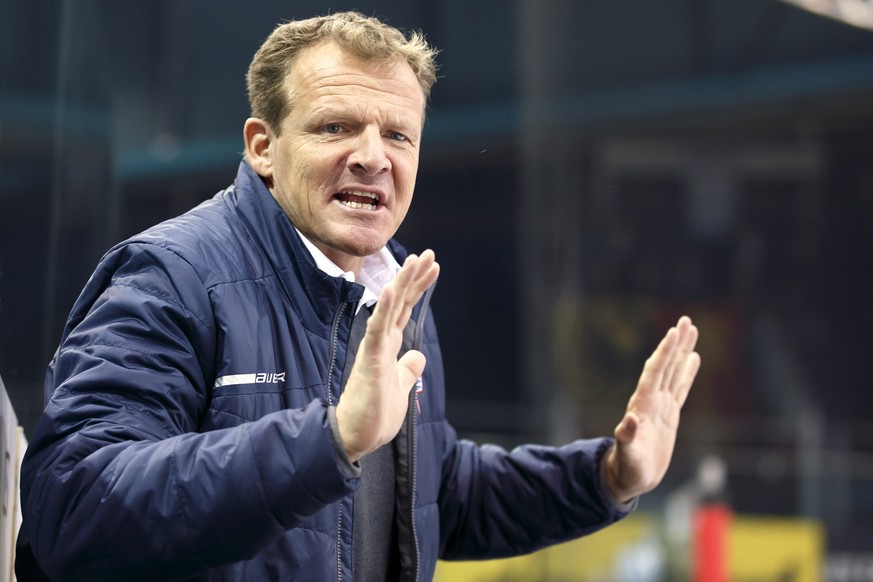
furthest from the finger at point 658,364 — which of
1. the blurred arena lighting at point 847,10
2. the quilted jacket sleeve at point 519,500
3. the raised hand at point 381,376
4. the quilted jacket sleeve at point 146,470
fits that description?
the blurred arena lighting at point 847,10

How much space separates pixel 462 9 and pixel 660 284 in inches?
178

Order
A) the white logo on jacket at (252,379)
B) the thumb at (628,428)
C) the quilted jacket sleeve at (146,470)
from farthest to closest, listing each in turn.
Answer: the thumb at (628,428)
the white logo on jacket at (252,379)
the quilted jacket sleeve at (146,470)

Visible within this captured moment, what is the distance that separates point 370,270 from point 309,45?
342 mm

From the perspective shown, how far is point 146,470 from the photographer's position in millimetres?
1222

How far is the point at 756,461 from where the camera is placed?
565 cm

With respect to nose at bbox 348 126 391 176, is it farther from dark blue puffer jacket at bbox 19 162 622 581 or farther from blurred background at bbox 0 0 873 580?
blurred background at bbox 0 0 873 580

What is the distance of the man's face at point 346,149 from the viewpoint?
1596 mm

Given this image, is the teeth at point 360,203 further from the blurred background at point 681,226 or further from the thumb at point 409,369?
the blurred background at point 681,226

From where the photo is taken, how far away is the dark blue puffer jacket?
1.22m

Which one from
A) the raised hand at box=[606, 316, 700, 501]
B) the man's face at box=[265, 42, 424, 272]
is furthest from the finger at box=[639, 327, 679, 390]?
the man's face at box=[265, 42, 424, 272]

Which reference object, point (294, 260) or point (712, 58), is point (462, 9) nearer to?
point (294, 260)

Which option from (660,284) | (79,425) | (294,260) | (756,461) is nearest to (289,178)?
(294,260)

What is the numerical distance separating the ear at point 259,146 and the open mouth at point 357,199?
0.14 meters

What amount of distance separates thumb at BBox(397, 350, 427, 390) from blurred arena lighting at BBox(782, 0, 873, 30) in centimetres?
619
